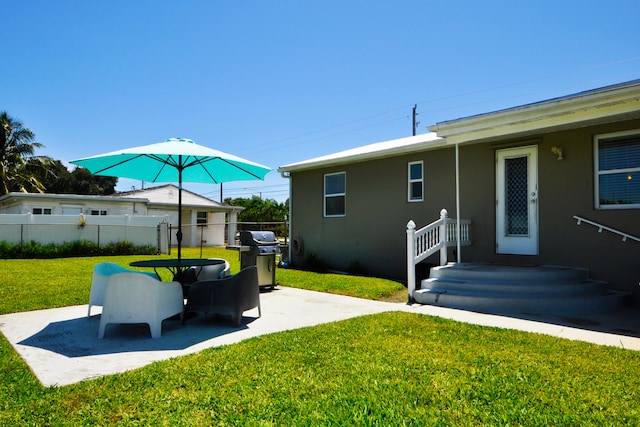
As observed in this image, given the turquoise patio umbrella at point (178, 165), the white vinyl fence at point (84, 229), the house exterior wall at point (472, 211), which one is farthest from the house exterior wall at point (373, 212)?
the white vinyl fence at point (84, 229)

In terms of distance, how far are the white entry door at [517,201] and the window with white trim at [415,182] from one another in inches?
72.8

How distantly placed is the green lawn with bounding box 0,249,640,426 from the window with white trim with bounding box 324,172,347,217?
6.97m

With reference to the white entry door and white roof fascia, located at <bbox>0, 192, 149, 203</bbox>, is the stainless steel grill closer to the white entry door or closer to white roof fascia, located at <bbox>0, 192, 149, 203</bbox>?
the white entry door

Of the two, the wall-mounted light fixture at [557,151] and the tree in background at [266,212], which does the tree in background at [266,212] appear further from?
the wall-mounted light fixture at [557,151]

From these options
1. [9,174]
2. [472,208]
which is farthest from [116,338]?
[9,174]

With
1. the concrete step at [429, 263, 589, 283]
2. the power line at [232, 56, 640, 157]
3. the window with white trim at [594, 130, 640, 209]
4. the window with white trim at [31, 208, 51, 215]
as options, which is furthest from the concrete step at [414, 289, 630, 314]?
the window with white trim at [31, 208, 51, 215]

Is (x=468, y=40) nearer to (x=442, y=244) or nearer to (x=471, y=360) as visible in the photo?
(x=442, y=244)

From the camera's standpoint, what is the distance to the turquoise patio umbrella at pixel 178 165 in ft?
17.1

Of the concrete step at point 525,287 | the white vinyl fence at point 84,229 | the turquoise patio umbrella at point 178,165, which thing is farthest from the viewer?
the white vinyl fence at point 84,229

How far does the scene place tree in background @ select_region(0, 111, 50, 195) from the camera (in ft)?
86.8

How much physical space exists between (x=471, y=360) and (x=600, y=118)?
4.58m

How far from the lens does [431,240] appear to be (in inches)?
306

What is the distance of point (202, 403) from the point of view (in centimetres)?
282

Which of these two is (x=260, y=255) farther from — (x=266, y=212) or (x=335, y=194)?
(x=266, y=212)
